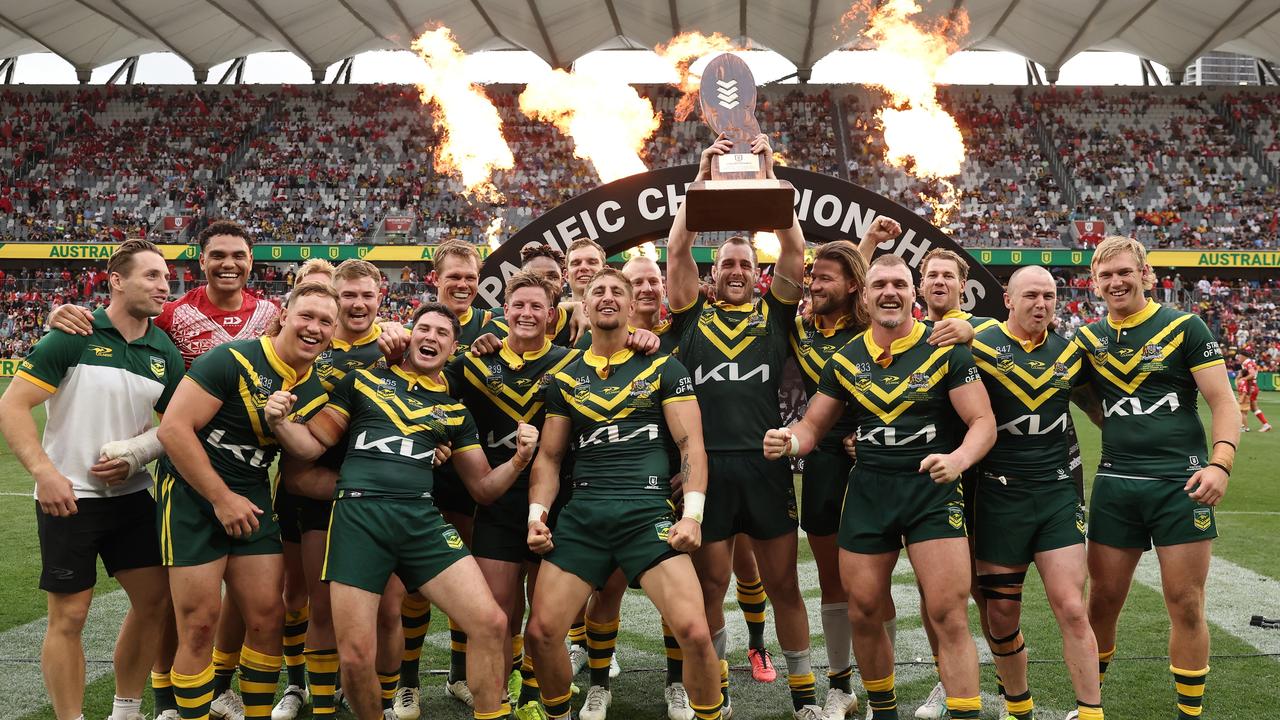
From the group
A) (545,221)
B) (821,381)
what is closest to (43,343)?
(821,381)

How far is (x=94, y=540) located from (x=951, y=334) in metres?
4.28

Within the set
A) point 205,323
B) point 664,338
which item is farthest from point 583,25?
point 205,323

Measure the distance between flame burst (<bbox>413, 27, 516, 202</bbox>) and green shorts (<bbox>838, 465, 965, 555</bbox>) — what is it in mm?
32611

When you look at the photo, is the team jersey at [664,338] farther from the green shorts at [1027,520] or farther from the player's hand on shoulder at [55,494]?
the player's hand on shoulder at [55,494]

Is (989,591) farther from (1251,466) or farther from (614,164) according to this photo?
(614,164)

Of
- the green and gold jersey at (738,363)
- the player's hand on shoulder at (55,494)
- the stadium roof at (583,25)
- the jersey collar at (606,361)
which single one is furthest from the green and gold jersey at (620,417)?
the stadium roof at (583,25)

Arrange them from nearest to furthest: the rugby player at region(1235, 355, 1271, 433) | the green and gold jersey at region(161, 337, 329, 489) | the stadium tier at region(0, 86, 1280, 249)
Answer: the green and gold jersey at region(161, 337, 329, 489), the rugby player at region(1235, 355, 1271, 433), the stadium tier at region(0, 86, 1280, 249)

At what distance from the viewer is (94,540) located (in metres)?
4.76

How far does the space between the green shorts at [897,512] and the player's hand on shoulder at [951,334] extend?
2.20 ft

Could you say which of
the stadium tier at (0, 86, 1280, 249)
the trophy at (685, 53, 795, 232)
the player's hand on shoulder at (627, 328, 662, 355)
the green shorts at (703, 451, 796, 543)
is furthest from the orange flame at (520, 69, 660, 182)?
the player's hand on shoulder at (627, 328, 662, 355)

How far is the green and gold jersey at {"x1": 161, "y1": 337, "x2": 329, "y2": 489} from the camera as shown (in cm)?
461

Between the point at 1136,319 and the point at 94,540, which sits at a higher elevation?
the point at 1136,319

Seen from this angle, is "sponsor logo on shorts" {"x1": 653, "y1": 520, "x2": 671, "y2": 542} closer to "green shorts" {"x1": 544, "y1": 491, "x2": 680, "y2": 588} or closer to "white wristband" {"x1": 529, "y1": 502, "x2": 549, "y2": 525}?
"green shorts" {"x1": 544, "y1": 491, "x2": 680, "y2": 588}

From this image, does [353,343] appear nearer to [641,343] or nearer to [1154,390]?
[641,343]
